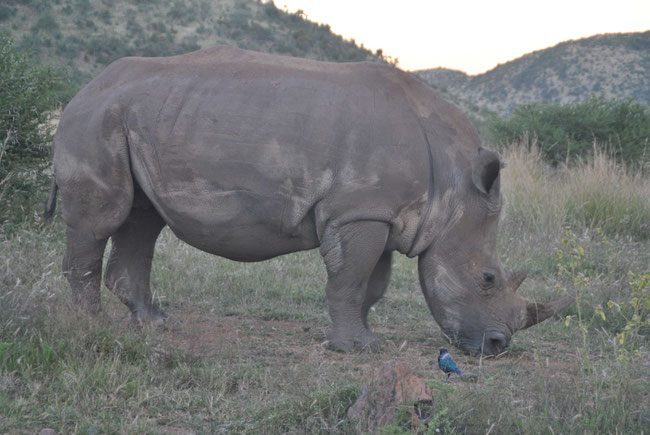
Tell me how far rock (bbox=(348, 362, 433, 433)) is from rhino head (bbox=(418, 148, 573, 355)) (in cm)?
188

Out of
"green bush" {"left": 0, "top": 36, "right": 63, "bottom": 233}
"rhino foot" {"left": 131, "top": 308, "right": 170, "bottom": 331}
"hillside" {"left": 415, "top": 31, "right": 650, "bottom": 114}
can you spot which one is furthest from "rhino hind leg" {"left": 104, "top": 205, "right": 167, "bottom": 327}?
"hillside" {"left": 415, "top": 31, "right": 650, "bottom": 114}

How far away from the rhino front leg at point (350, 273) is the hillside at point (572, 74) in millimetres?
37164

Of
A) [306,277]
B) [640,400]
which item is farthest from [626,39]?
[640,400]

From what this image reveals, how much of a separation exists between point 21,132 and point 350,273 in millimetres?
4132

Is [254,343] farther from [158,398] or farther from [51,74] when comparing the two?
[51,74]

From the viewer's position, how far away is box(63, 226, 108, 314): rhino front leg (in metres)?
5.32

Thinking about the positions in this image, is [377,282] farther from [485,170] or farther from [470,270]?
[485,170]

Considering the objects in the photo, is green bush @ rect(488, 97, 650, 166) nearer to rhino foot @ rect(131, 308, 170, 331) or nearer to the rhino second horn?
the rhino second horn

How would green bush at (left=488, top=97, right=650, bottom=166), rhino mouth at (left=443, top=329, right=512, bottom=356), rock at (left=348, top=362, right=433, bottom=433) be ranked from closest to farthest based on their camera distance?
1. rock at (left=348, top=362, right=433, bottom=433)
2. rhino mouth at (left=443, top=329, right=512, bottom=356)
3. green bush at (left=488, top=97, right=650, bottom=166)

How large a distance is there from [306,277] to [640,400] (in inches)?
175

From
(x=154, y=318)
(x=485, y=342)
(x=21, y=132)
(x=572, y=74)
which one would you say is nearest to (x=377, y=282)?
(x=485, y=342)

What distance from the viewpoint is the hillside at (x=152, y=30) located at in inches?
1205

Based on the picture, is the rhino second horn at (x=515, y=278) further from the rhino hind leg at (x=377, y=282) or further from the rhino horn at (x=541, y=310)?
the rhino hind leg at (x=377, y=282)

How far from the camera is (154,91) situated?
17.3 ft
